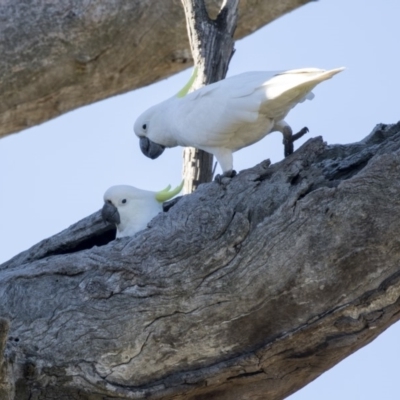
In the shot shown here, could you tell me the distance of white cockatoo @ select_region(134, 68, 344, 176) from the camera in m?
3.48

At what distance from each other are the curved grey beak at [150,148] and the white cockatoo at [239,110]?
10.7 inches

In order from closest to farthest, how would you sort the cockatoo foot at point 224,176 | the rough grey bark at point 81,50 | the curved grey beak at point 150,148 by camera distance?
the cockatoo foot at point 224,176
the curved grey beak at point 150,148
the rough grey bark at point 81,50

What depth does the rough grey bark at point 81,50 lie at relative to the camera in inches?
214

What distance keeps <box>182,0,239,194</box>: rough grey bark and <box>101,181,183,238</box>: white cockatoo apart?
146 mm

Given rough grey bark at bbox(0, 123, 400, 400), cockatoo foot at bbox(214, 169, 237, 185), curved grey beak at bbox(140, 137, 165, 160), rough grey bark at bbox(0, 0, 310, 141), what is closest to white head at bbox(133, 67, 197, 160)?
curved grey beak at bbox(140, 137, 165, 160)

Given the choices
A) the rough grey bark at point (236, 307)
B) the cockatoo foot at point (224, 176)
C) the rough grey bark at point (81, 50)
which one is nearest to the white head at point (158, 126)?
the cockatoo foot at point (224, 176)

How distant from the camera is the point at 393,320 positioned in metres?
3.46

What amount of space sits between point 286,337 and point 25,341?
0.76 m

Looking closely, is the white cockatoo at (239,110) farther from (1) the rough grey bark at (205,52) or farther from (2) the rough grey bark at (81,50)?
(2) the rough grey bark at (81,50)

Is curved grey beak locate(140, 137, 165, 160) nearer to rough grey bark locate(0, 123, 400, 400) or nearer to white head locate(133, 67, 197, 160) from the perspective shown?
white head locate(133, 67, 197, 160)

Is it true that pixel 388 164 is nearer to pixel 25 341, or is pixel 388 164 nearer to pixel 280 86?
pixel 280 86

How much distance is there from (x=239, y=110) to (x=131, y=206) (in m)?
0.69

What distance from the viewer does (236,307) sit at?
3.39 meters

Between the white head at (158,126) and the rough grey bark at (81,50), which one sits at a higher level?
the rough grey bark at (81,50)
